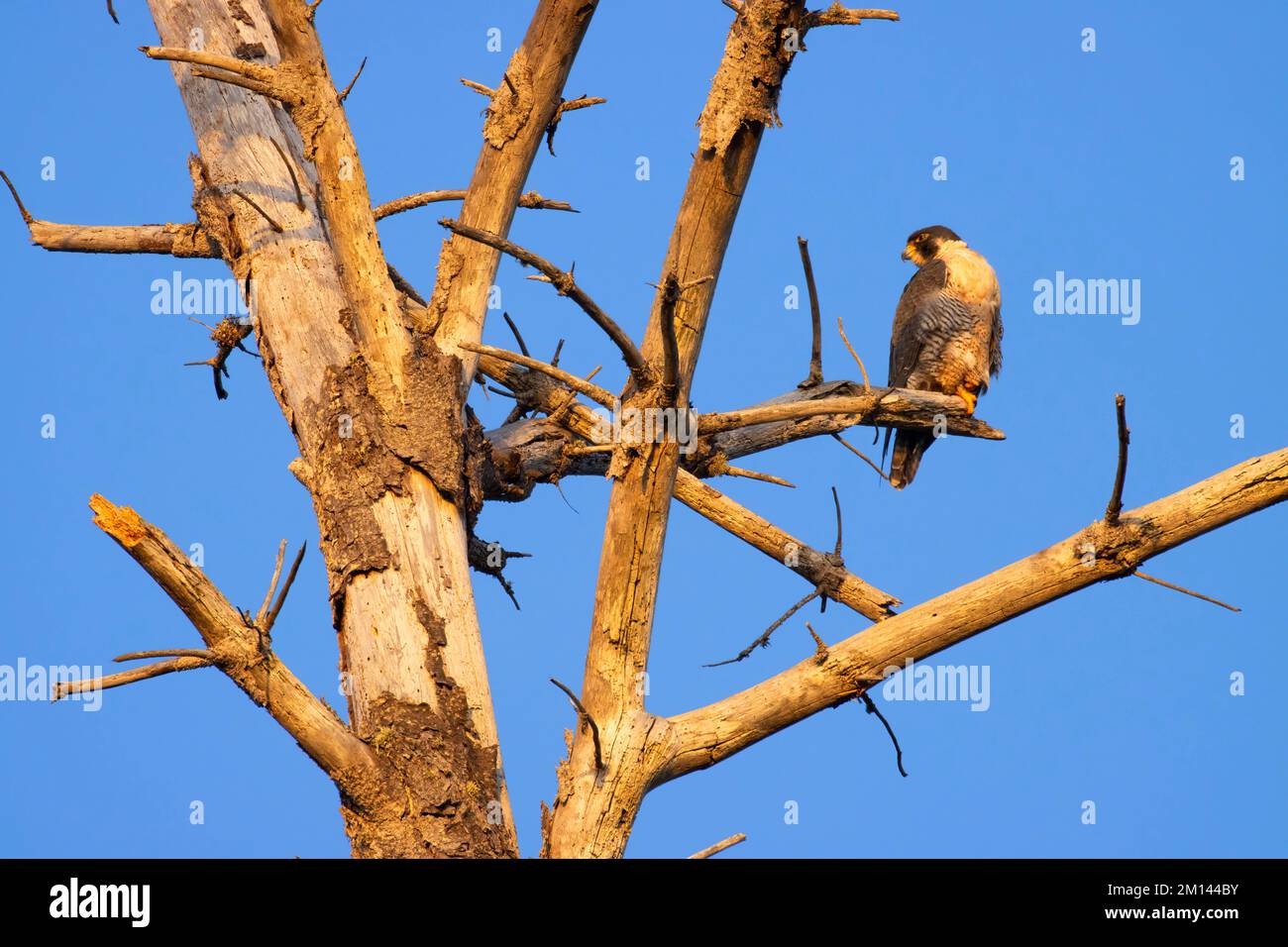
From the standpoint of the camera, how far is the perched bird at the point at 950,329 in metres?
7.54

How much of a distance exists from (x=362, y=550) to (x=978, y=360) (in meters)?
4.73

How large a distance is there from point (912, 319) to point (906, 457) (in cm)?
112

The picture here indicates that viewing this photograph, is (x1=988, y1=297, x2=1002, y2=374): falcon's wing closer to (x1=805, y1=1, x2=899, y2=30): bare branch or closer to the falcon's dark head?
the falcon's dark head

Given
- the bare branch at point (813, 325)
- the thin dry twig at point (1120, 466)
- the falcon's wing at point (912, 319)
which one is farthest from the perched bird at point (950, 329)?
the thin dry twig at point (1120, 466)

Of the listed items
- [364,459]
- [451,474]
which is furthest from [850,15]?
[364,459]

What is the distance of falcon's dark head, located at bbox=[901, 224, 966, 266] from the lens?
318 inches

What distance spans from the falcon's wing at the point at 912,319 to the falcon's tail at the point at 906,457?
2.95 feet

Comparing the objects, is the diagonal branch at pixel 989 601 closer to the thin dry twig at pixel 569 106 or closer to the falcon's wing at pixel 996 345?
the thin dry twig at pixel 569 106

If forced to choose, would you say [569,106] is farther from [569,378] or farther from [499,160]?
[569,378]

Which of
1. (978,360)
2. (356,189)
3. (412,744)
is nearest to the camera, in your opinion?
(412,744)
